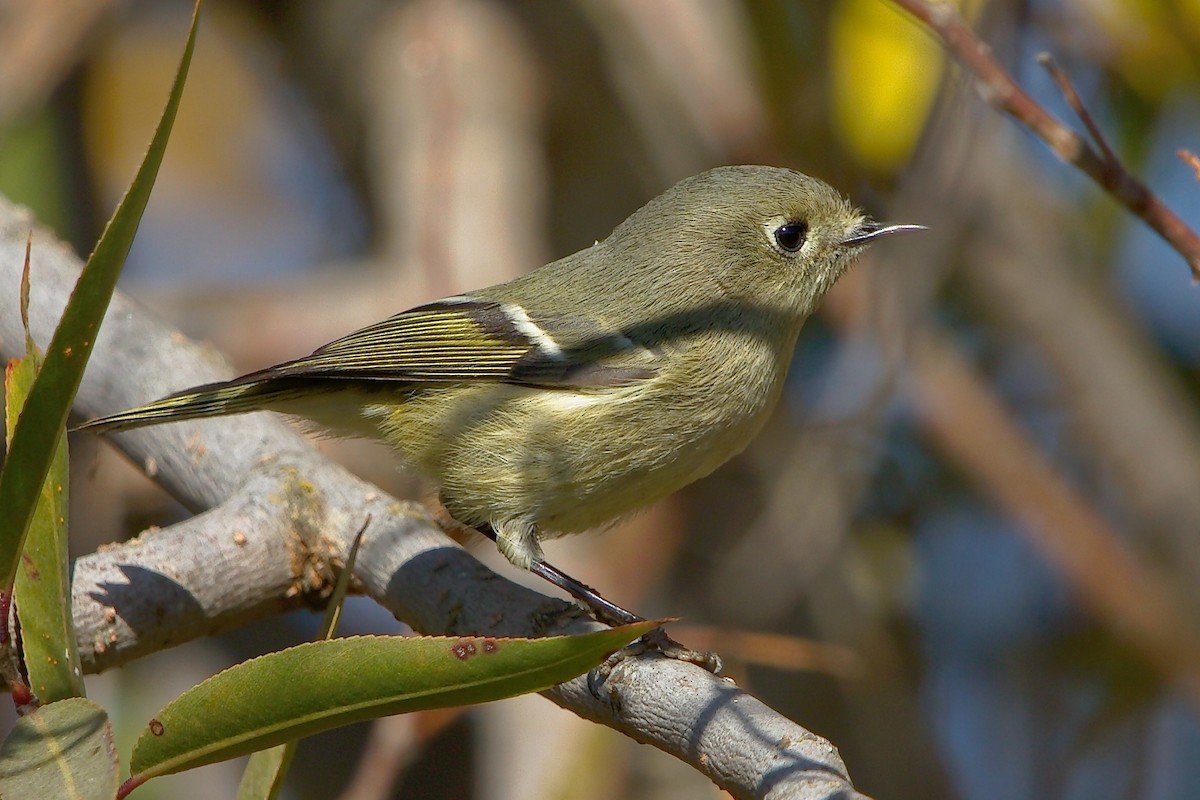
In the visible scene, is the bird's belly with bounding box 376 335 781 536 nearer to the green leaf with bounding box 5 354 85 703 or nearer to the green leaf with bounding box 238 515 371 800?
the green leaf with bounding box 238 515 371 800

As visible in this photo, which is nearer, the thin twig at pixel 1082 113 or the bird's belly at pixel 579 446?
the thin twig at pixel 1082 113

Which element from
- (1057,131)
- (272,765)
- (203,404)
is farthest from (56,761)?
(1057,131)

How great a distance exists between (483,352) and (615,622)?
0.54m

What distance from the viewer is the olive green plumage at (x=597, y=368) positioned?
217 centimetres

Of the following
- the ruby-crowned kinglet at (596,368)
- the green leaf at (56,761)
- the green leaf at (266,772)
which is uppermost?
the ruby-crowned kinglet at (596,368)

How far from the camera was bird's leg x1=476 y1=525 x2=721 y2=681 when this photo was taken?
188cm

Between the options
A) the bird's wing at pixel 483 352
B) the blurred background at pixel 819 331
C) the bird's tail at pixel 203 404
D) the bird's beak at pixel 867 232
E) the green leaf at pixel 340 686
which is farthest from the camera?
the blurred background at pixel 819 331

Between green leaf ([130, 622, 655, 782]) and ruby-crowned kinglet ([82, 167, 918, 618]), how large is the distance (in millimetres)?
892

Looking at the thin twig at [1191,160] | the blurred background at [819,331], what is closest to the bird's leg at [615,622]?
the blurred background at [819,331]

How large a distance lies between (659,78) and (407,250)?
854mm

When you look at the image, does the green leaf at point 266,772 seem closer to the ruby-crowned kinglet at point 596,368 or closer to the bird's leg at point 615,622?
the bird's leg at point 615,622

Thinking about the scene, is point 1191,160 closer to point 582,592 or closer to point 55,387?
point 582,592

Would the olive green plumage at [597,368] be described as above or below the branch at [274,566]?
above

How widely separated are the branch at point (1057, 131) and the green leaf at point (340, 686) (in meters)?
0.85
